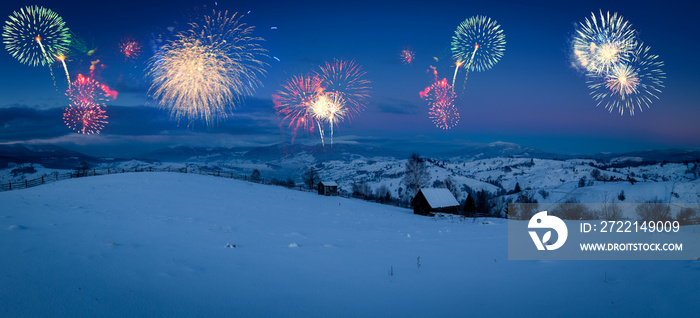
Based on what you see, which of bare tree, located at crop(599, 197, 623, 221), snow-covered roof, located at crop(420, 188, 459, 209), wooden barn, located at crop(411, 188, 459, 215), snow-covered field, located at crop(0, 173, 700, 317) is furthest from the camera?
snow-covered roof, located at crop(420, 188, 459, 209)

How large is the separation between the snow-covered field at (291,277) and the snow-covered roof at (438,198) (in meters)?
29.5

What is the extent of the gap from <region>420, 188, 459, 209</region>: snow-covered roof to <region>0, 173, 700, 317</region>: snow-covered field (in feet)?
96.8

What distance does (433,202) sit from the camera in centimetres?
4397

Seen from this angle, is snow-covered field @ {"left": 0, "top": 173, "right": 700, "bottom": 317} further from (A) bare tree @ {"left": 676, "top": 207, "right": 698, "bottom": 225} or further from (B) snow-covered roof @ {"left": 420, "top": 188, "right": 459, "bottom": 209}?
(B) snow-covered roof @ {"left": 420, "top": 188, "right": 459, "bottom": 209}

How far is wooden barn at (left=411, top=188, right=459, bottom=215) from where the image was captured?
143 feet

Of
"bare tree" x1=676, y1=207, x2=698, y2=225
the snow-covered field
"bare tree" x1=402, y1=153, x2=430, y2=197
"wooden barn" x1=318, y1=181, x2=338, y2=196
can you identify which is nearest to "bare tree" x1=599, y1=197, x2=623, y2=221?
"bare tree" x1=676, y1=207, x2=698, y2=225

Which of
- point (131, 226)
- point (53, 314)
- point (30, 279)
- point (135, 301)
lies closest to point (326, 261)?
point (135, 301)

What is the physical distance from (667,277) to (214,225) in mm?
18469

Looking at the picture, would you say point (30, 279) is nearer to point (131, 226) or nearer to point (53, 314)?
point (53, 314)

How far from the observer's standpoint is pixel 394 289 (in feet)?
26.7

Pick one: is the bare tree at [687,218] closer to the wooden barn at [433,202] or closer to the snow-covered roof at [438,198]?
the wooden barn at [433,202]

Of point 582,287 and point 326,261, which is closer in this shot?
point 582,287

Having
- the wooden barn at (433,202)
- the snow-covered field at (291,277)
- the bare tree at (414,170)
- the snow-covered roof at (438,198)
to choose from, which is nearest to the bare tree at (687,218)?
the wooden barn at (433,202)

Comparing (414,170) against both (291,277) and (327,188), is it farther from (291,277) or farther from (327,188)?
(291,277)
